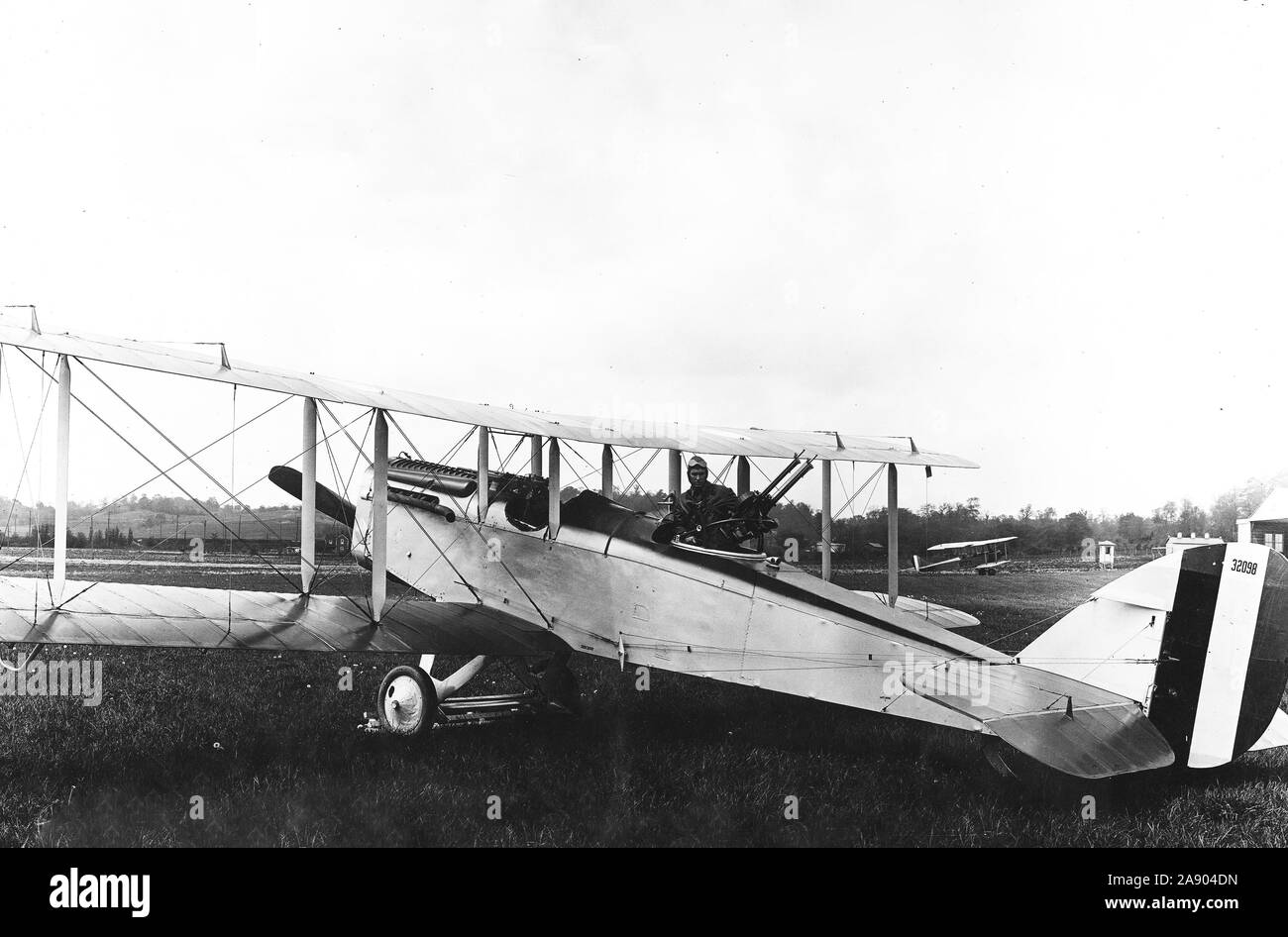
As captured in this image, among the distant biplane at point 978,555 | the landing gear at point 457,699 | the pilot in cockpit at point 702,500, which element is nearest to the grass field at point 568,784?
the landing gear at point 457,699

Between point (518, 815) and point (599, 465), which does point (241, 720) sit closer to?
point (518, 815)

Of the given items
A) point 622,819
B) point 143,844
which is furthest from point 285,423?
point 622,819

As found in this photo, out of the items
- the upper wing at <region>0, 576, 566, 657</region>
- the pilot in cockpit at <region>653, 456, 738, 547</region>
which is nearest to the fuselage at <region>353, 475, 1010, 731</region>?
the pilot in cockpit at <region>653, 456, 738, 547</region>

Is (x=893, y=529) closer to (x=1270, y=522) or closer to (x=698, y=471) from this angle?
(x=698, y=471)

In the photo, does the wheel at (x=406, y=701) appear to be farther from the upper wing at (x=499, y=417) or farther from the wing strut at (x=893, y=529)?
the wing strut at (x=893, y=529)

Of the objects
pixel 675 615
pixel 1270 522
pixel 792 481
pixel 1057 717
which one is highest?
pixel 792 481

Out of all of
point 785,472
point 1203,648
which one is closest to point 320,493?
point 785,472

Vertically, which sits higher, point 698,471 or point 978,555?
point 698,471

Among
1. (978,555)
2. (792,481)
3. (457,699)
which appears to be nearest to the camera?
(792,481)
